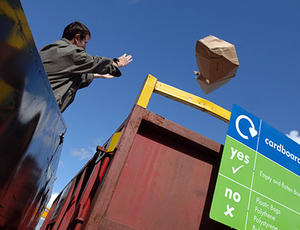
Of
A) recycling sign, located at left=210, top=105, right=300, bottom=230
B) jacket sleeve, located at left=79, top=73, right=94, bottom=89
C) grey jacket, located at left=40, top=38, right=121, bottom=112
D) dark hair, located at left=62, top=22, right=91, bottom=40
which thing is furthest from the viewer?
jacket sleeve, located at left=79, top=73, right=94, bottom=89

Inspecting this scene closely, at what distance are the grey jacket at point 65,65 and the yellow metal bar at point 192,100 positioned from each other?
26.6 inches

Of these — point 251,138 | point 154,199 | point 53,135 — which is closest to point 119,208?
point 154,199

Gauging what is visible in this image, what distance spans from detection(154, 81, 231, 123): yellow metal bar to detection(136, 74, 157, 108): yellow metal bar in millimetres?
62

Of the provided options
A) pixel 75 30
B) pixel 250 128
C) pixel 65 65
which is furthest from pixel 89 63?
pixel 250 128

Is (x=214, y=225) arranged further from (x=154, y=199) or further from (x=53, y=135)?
(x=53, y=135)

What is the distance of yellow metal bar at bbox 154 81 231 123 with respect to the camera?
2549 mm

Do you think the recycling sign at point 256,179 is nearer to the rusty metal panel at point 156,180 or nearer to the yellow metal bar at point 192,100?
the yellow metal bar at point 192,100

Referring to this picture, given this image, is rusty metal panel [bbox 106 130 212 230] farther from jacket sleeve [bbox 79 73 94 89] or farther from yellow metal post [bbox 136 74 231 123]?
jacket sleeve [bbox 79 73 94 89]

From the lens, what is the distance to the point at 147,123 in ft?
7.73

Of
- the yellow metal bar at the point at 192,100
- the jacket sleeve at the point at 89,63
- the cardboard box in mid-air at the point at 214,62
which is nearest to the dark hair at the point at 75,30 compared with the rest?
the jacket sleeve at the point at 89,63

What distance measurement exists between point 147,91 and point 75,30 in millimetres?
939

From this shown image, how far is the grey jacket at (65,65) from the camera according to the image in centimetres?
195

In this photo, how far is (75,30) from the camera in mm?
2381

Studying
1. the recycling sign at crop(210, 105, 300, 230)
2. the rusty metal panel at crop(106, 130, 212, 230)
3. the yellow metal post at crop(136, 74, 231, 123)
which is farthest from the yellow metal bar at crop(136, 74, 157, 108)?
the recycling sign at crop(210, 105, 300, 230)
